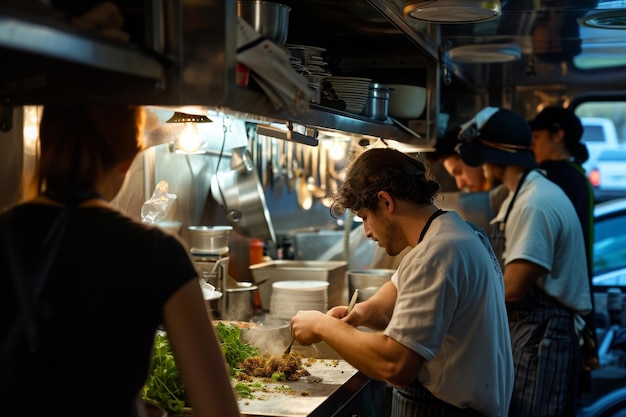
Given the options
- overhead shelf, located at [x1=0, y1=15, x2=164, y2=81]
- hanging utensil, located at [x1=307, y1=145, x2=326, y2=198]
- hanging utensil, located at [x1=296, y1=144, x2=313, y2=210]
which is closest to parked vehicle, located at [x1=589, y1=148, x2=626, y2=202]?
hanging utensil, located at [x1=307, y1=145, x2=326, y2=198]

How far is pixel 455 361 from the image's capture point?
2.55 metres

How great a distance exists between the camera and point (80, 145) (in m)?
1.73

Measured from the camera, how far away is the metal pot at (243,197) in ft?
13.0

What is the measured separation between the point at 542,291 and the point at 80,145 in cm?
302

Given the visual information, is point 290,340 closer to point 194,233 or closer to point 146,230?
point 194,233

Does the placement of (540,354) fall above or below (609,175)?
below

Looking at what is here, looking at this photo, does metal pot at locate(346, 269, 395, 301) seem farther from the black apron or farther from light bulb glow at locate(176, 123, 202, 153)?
the black apron

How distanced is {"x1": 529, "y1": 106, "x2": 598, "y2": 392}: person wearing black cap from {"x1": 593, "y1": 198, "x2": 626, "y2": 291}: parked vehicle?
3.57ft

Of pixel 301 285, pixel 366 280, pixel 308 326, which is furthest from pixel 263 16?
pixel 366 280

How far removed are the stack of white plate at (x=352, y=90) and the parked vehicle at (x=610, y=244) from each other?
3.22 m

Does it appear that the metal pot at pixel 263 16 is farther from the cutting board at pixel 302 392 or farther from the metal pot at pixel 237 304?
the metal pot at pixel 237 304

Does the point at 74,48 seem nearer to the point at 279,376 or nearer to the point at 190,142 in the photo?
the point at 279,376

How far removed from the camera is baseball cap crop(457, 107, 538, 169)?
4434 millimetres

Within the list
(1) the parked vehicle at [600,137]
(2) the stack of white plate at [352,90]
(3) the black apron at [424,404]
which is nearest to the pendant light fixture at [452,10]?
(2) the stack of white plate at [352,90]
